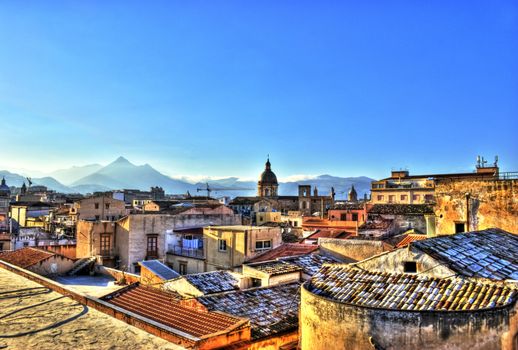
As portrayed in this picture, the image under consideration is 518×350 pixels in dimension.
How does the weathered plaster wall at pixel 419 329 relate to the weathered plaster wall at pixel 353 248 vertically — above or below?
below

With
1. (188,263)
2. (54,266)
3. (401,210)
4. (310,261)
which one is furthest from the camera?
(401,210)

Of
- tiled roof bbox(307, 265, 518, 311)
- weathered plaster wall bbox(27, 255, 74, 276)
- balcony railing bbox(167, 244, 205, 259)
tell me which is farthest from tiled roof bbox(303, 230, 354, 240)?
tiled roof bbox(307, 265, 518, 311)

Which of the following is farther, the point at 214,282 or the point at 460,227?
the point at 460,227

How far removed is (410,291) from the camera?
11711mm

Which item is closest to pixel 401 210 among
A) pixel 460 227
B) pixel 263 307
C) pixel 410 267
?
pixel 460 227

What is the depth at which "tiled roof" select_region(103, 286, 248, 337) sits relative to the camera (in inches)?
503

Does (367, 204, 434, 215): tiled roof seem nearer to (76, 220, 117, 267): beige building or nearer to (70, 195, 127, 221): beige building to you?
(76, 220, 117, 267): beige building

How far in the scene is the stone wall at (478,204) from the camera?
19.5 metres

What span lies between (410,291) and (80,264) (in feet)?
83.7

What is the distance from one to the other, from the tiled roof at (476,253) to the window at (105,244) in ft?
90.6

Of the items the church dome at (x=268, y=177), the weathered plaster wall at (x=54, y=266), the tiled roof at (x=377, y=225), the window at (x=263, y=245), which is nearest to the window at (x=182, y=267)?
the window at (x=263, y=245)

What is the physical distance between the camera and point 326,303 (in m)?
11.8

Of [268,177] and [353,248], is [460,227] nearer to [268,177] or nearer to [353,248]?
[353,248]

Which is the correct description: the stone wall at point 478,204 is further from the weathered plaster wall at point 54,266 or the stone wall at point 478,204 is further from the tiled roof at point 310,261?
the weathered plaster wall at point 54,266
